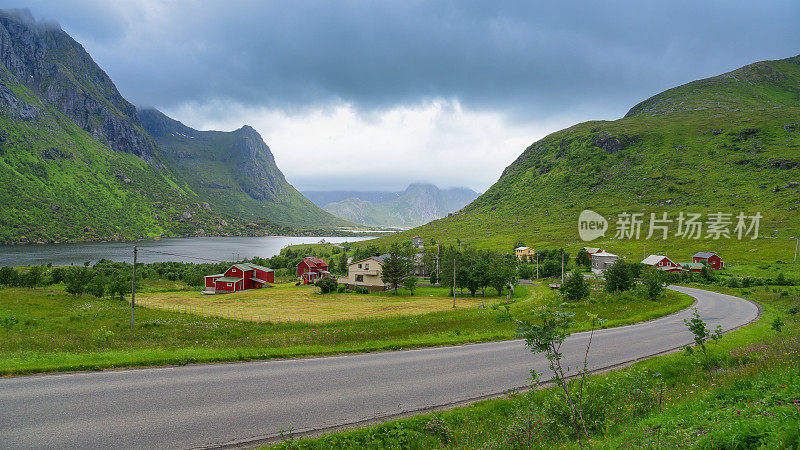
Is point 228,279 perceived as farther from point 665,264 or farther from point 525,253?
point 665,264

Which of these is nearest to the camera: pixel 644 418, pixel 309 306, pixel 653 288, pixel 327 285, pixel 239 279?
pixel 644 418

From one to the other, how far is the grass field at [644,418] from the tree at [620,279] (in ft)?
119

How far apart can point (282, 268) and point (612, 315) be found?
4247 inches

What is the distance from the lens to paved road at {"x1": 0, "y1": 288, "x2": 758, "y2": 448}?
29.6 ft

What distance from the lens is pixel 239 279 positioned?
79.8m

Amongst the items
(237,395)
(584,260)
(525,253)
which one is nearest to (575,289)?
(237,395)

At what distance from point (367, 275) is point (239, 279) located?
2930cm

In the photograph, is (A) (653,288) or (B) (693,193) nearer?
(A) (653,288)

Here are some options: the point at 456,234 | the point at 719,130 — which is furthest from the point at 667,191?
the point at 456,234

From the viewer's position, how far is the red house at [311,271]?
9062cm

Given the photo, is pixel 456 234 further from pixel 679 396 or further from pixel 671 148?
pixel 679 396

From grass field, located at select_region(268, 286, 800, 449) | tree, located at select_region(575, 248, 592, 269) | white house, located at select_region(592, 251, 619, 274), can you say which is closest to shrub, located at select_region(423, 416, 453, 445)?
grass field, located at select_region(268, 286, 800, 449)

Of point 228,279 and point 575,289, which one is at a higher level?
point 575,289

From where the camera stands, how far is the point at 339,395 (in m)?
11.7
